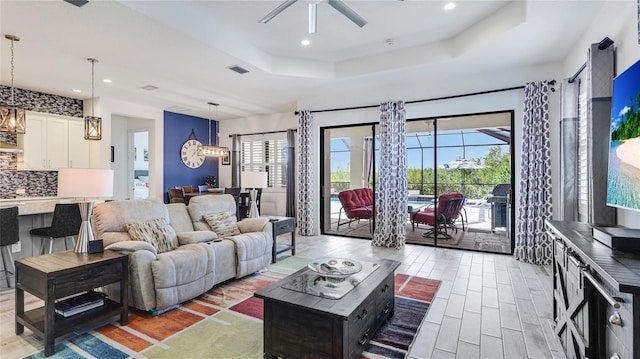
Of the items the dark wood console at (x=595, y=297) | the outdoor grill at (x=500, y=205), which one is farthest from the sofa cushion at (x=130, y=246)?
the outdoor grill at (x=500, y=205)

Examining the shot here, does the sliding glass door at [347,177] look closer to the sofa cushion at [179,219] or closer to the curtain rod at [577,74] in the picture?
the curtain rod at [577,74]

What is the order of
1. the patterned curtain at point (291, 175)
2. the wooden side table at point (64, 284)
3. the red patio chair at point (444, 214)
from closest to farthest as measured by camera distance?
the wooden side table at point (64, 284)
the red patio chair at point (444, 214)
the patterned curtain at point (291, 175)

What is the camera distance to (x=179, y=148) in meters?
8.32

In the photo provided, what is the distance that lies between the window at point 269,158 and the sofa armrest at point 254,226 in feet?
12.6

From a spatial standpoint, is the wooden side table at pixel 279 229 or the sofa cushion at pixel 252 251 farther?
the wooden side table at pixel 279 229

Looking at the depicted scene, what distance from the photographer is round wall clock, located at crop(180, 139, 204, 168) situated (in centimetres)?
842

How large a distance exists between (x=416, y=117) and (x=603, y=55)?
3.08m

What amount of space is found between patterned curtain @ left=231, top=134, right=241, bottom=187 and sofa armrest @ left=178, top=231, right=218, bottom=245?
5132mm

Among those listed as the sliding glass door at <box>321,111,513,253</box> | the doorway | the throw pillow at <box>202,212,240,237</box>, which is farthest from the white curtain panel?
the doorway

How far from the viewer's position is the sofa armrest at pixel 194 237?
366 cm

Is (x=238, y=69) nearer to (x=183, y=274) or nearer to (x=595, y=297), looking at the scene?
(x=183, y=274)

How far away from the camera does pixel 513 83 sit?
16.1 feet

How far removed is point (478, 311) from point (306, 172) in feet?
14.6

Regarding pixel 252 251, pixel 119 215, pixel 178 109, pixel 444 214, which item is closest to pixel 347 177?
pixel 444 214
